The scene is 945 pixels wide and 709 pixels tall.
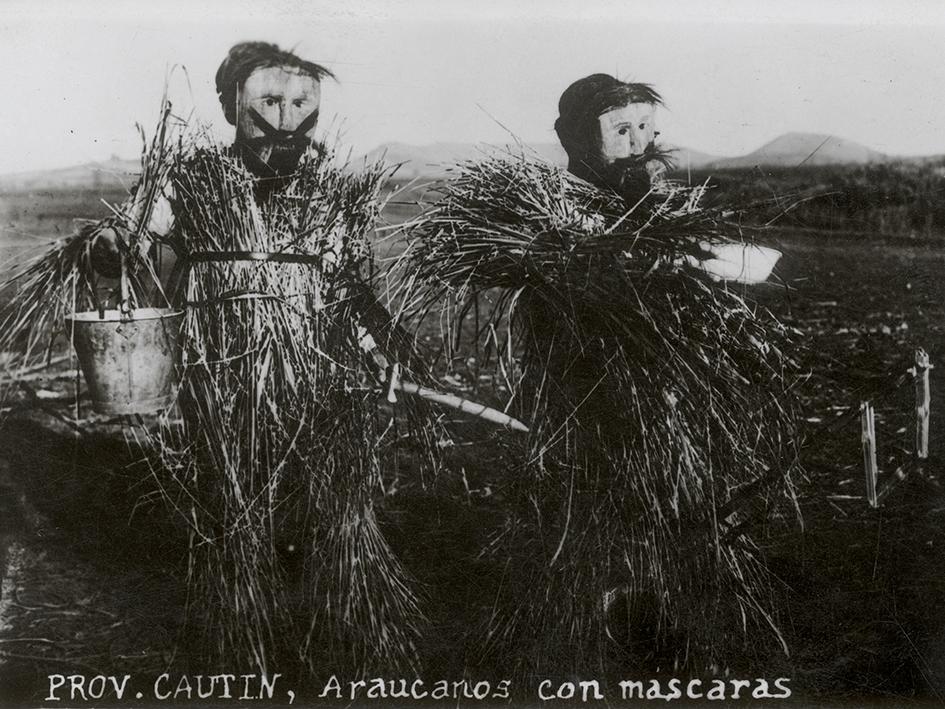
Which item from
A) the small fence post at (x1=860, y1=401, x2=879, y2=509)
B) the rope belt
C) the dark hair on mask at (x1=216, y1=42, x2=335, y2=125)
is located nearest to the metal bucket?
the rope belt

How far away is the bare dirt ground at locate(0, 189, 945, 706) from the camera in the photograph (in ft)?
5.54

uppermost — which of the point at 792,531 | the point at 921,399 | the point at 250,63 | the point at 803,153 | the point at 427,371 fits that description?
the point at 250,63

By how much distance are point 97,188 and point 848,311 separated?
1901 millimetres

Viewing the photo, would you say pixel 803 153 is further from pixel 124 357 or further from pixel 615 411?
pixel 124 357

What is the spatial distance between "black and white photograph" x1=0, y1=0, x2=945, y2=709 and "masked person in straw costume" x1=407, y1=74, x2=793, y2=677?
12 mm

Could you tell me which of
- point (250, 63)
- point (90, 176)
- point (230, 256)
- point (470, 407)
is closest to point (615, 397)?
point (470, 407)

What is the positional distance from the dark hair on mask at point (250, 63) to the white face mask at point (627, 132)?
74cm

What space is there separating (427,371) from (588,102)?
2.62ft

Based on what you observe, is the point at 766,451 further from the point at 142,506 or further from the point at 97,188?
the point at 97,188

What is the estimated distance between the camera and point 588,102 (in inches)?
68.1

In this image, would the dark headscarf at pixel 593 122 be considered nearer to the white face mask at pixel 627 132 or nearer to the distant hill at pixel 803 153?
the white face mask at pixel 627 132

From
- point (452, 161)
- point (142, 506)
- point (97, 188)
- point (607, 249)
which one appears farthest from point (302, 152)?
point (142, 506)

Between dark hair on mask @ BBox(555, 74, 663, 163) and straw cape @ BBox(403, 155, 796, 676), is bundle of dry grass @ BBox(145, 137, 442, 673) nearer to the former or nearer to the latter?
straw cape @ BBox(403, 155, 796, 676)

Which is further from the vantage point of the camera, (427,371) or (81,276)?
(427,371)
